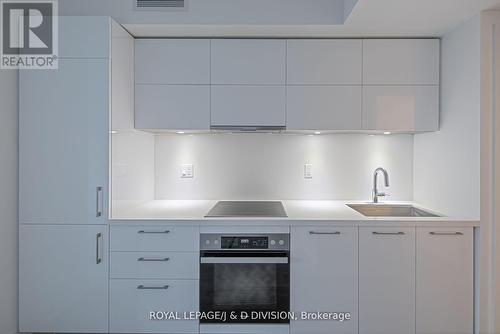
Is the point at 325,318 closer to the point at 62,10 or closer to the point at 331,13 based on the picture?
the point at 331,13

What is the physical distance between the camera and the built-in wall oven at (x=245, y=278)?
2104 millimetres

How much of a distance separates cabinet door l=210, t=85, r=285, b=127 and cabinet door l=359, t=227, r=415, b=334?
3.19ft

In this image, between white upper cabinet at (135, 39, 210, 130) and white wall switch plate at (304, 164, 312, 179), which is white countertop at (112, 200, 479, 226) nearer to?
white wall switch plate at (304, 164, 312, 179)

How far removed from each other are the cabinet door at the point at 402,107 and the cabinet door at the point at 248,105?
61 centimetres

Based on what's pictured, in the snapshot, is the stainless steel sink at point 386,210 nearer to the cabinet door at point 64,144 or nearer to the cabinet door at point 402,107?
the cabinet door at point 402,107

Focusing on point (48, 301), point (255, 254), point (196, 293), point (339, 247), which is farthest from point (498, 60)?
point (48, 301)

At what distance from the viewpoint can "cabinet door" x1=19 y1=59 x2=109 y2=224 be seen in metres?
2.08

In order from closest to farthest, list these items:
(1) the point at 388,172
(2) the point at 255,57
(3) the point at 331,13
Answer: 1. (3) the point at 331,13
2. (2) the point at 255,57
3. (1) the point at 388,172

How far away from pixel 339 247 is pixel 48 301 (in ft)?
5.92

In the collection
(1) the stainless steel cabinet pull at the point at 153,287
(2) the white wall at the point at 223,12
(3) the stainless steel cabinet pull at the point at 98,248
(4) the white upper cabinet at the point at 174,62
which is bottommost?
(1) the stainless steel cabinet pull at the point at 153,287

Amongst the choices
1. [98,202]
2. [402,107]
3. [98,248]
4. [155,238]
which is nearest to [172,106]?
[98,202]

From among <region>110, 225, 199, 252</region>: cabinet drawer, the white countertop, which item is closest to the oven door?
<region>110, 225, 199, 252</region>: cabinet drawer

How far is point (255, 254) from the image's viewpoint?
2.11m

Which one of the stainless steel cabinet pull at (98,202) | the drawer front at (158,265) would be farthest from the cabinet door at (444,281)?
the stainless steel cabinet pull at (98,202)
